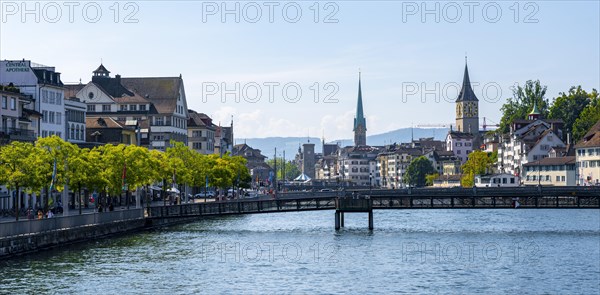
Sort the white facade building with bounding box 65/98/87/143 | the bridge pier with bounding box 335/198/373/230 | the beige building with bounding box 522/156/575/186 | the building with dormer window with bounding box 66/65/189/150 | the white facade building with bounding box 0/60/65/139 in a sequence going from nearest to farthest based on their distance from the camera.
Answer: the bridge pier with bounding box 335/198/373/230 < the white facade building with bounding box 0/60/65/139 < the white facade building with bounding box 65/98/87/143 < the building with dormer window with bounding box 66/65/189/150 < the beige building with bounding box 522/156/575/186

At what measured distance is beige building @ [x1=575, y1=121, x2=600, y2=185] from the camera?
17362 cm

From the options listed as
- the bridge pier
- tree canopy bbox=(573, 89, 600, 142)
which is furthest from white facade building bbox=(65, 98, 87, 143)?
tree canopy bbox=(573, 89, 600, 142)

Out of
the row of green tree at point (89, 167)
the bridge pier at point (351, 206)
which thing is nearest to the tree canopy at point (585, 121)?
the row of green tree at point (89, 167)

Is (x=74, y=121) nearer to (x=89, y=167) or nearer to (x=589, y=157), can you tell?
(x=89, y=167)

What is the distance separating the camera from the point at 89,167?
87.1 metres

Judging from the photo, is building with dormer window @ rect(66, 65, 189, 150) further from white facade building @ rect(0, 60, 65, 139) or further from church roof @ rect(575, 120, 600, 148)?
church roof @ rect(575, 120, 600, 148)

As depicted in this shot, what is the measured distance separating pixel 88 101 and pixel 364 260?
349 ft

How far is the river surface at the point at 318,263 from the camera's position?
181 ft

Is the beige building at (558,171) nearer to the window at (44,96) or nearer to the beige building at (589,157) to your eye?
the beige building at (589,157)

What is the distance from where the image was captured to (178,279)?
190 feet

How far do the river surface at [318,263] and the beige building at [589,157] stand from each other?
78.6m

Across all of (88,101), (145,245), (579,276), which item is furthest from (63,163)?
(88,101)

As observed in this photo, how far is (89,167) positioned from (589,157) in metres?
110

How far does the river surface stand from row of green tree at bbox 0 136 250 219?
245 inches
